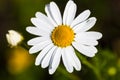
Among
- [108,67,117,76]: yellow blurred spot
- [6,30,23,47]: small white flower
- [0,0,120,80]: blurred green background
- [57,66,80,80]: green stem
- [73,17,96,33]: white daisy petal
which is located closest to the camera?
[73,17,96,33]: white daisy petal

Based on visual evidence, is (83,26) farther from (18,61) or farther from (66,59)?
(18,61)

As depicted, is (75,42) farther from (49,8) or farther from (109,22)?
(109,22)

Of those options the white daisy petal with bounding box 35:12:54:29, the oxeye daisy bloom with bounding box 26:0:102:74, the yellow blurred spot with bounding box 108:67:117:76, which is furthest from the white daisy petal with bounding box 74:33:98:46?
the yellow blurred spot with bounding box 108:67:117:76

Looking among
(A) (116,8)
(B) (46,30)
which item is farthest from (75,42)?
(A) (116,8)

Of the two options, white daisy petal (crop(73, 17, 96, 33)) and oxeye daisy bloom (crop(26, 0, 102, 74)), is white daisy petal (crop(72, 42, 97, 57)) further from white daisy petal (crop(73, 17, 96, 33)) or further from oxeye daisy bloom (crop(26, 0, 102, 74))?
white daisy petal (crop(73, 17, 96, 33))

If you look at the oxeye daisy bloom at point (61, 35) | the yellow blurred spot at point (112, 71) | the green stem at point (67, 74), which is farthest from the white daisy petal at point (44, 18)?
the yellow blurred spot at point (112, 71)

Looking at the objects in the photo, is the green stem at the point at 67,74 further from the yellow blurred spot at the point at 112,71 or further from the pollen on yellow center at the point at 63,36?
the pollen on yellow center at the point at 63,36
